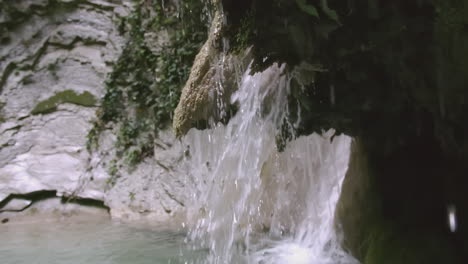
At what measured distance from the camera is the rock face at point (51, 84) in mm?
6281

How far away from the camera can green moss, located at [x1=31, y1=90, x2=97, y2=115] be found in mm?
6648

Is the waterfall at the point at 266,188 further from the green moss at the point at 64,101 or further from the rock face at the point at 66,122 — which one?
the green moss at the point at 64,101

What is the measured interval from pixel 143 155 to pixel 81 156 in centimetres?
92

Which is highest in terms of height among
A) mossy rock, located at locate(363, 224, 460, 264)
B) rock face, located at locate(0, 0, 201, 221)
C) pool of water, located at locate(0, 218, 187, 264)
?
rock face, located at locate(0, 0, 201, 221)

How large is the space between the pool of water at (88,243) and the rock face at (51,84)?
82cm

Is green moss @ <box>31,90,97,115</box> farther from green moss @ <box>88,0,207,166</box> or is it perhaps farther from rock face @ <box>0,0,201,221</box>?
green moss @ <box>88,0,207,166</box>

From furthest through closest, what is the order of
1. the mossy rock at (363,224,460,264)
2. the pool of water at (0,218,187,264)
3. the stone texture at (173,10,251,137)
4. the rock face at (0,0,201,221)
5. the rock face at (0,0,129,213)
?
the rock face at (0,0,129,213), the rock face at (0,0,201,221), the pool of water at (0,218,187,264), the stone texture at (173,10,251,137), the mossy rock at (363,224,460,264)

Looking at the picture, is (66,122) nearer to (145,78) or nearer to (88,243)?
(145,78)

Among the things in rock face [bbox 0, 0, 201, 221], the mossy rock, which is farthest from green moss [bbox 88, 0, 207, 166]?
the mossy rock

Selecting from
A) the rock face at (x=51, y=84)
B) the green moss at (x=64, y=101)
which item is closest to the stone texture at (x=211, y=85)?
the rock face at (x=51, y=84)

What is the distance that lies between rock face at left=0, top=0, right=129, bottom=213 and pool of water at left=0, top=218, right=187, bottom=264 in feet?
2.70

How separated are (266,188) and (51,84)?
3.95 meters

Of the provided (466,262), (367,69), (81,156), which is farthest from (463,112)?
(81,156)

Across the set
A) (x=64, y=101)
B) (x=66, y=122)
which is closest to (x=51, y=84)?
(x=64, y=101)
